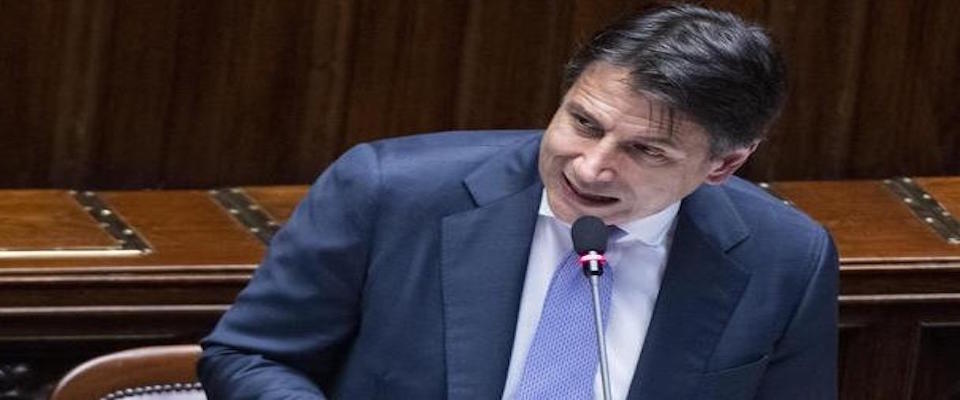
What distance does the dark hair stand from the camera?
261 cm

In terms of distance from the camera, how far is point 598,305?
2.40 m

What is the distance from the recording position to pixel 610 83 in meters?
2.65

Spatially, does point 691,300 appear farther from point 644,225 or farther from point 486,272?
point 486,272

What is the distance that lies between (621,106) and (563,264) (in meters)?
0.27

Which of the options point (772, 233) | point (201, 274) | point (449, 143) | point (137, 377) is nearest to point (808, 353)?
point (772, 233)

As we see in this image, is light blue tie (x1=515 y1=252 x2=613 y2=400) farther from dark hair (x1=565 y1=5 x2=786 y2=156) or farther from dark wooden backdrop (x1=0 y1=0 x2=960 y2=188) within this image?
dark wooden backdrop (x1=0 y1=0 x2=960 y2=188)

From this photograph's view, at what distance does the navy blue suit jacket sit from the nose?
0.18m

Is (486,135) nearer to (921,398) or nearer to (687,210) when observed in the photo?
(687,210)

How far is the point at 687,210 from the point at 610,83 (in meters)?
0.32

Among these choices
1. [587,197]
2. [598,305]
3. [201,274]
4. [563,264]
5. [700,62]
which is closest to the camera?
[598,305]

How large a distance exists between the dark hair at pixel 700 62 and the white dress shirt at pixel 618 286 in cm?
21

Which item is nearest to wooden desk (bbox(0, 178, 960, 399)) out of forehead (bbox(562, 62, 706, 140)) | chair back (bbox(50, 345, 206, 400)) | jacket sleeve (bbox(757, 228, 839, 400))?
chair back (bbox(50, 345, 206, 400))

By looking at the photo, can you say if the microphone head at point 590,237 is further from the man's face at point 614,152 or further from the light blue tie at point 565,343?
the light blue tie at point 565,343

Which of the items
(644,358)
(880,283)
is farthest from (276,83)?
(644,358)
